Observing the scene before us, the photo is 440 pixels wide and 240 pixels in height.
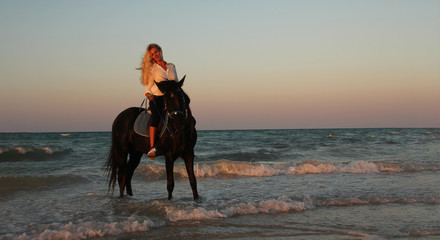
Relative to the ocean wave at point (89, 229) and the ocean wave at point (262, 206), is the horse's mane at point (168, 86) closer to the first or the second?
the ocean wave at point (262, 206)

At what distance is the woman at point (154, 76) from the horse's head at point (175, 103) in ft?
1.14

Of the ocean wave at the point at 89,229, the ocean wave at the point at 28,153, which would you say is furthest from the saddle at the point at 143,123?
the ocean wave at the point at 28,153

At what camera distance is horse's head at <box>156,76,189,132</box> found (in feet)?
16.3

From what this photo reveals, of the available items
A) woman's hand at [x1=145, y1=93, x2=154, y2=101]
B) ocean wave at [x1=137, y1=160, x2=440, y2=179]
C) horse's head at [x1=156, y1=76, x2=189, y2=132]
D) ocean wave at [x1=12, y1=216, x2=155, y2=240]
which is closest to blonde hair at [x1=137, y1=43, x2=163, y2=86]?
woman's hand at [x1=145, y1=93, x2=154, y2=101]

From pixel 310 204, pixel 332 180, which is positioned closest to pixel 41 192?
pixel 310 204

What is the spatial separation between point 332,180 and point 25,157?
684 inches

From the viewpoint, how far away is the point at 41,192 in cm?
741

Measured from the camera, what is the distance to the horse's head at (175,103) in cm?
496

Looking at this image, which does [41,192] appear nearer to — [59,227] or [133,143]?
[133,143]

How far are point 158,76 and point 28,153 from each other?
724 inches

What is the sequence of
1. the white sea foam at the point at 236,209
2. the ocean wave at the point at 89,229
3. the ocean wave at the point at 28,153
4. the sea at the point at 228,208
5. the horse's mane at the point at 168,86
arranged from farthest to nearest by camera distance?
the ocean wave at the point at 28,153
the horse's mane at the point at 168,86
the white sea foam at the point at 236,209
the sea at the point at 228,208
the ocean wave at the point at 89,229

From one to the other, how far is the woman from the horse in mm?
114

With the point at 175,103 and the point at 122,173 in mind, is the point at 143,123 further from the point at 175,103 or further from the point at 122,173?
the point at 122,173

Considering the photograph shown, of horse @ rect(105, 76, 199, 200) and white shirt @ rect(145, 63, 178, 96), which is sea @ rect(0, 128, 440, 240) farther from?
white shirt @ rect(145, 63, 178, 96)
